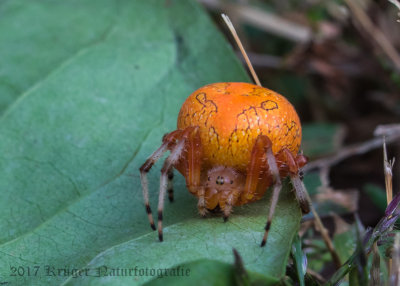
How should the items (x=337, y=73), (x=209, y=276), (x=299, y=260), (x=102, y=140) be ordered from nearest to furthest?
(x=209, y=276) < (x=299, y=260) < (x=102, y=140) < (x=337, y=73)

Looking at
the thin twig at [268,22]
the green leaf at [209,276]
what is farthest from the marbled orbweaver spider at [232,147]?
the thin twig at [268,22]

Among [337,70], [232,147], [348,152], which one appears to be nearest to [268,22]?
[337,70]

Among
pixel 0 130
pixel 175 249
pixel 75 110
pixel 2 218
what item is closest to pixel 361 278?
pixel 175 249

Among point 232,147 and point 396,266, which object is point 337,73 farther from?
point 396,266

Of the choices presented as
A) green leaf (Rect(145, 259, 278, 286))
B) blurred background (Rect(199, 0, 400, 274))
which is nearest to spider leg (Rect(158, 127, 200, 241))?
green leaf (Rect(145, 259, 278, 286))

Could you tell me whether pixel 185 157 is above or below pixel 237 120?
below
